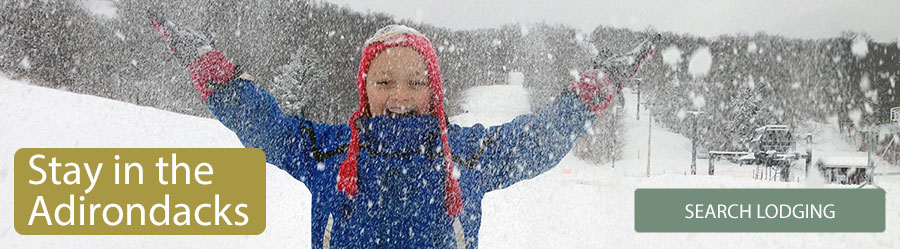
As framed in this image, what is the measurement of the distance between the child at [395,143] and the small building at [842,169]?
2266cm

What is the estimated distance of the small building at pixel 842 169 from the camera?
20.4 meters

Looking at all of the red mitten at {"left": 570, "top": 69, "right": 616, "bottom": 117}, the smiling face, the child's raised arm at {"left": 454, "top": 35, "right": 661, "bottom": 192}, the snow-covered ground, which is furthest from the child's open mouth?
the snow-covered ground

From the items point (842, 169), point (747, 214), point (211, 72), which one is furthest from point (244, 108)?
point (842, 169)

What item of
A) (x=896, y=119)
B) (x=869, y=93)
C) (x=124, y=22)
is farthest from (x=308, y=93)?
(x=869, y=93)

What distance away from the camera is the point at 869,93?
122ft

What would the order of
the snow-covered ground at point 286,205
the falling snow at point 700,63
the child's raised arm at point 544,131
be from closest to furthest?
1. the child's raised arm at point 544,131
2. the snow-covered ground at point 286,205
3. the falling snow at point 700,63

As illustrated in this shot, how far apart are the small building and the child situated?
22661mm

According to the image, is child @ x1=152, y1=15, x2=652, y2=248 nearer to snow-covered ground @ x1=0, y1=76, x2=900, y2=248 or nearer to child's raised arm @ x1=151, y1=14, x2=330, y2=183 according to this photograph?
child's raised arm @ x1=151, y1=14, x2=330, y2=183

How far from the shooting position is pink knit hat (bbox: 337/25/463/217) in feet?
5.35

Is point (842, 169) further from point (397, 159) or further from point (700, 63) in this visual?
point (700, 63)

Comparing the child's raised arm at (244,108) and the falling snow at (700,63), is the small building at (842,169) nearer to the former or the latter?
the child's raised arm at (244,108)

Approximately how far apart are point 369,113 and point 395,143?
0.17 m

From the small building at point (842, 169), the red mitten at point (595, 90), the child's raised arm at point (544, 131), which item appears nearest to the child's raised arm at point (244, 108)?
the child's raised arm at point (544, 131)

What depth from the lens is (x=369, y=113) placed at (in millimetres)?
1773
